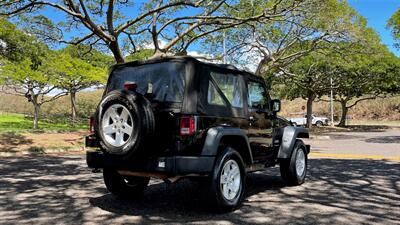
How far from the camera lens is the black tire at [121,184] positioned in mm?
6414

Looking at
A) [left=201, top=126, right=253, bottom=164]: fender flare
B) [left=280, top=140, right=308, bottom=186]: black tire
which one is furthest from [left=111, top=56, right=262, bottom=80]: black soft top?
[left=280, top=140, right=308, bottom=186]: black tire

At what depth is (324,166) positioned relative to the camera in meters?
11.1

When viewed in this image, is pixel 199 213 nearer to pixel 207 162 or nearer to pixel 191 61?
pixel 207 162

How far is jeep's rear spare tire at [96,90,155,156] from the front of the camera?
16.4 feet

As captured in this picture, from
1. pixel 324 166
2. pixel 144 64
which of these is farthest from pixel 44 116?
pixel 144 64

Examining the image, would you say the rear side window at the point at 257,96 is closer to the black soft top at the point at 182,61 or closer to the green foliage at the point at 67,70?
the black soft top at the point at 182,61

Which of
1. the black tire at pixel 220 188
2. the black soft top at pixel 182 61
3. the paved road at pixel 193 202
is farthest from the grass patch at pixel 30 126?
the black tire at pixel 220 188

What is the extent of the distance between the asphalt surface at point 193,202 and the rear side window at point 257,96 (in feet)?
5.00

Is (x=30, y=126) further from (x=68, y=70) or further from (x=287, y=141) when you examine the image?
(x=287, y=141)


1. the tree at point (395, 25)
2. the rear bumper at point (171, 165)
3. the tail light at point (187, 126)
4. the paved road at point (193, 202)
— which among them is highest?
the tree at point (395, 25)

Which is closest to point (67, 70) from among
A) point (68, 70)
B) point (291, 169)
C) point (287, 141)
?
point (68, 70)

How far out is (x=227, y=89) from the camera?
611 centimetres

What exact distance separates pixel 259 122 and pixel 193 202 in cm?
170

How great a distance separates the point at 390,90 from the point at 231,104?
37.8 metres
